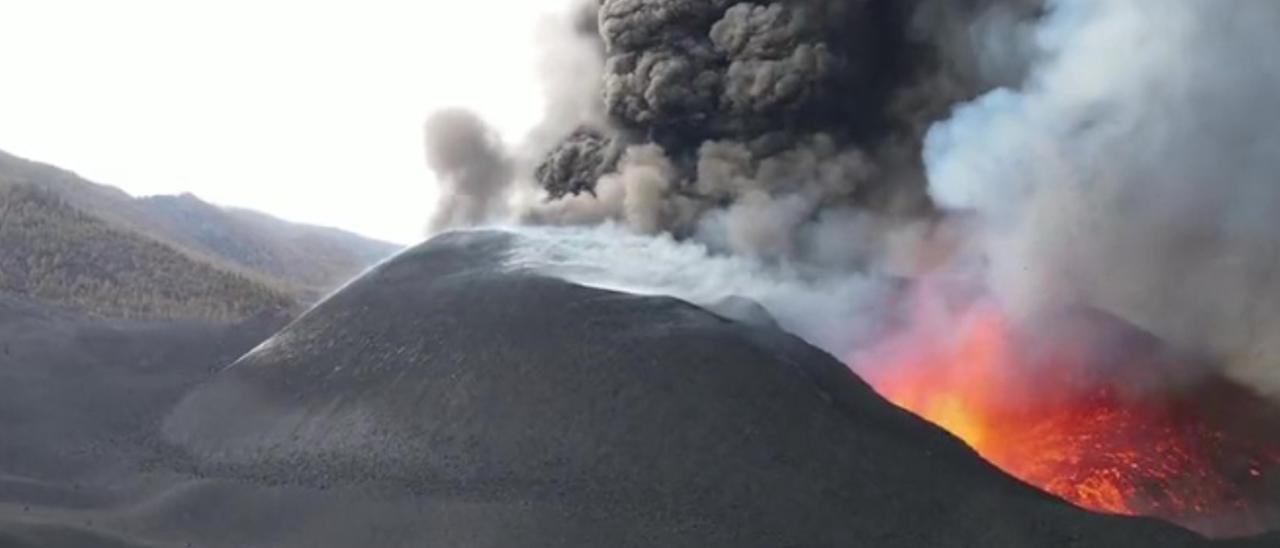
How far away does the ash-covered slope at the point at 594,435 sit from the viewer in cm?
2075

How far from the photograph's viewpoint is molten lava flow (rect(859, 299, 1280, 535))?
2562cm

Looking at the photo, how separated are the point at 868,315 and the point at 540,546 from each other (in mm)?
Result: 12291

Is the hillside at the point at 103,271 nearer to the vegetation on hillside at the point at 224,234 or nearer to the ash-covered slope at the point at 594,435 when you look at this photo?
the vegetation on hillside at the point at 224,234

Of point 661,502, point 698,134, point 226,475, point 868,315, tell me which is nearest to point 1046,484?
point 868,315

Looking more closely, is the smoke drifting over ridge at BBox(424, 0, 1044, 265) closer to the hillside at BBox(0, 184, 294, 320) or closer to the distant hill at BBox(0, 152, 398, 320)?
the hillside at BBox(0, 184, 294, 320)

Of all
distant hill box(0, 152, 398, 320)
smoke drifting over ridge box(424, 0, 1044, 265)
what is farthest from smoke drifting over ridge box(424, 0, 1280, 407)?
distant hill box(0, 152, 398, 320)

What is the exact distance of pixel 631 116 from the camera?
3562 cm

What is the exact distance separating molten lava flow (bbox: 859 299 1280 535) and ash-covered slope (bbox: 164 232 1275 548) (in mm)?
3638

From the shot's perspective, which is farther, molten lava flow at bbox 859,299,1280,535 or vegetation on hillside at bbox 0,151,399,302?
vegetation on hillside at bbox 0,151,399,302

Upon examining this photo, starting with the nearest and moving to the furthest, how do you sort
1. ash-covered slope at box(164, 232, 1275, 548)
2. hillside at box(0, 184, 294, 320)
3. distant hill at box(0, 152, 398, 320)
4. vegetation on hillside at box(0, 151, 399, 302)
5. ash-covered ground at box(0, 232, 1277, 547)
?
ash-covered slope at box(164, 232, 1275, 548)
ash-covered ground at box(0, 232, 1277, 547)
hillside at box(0, 184, 294, 320)
distant hill at box(0, 152, 398, 320)
vegetation on hillside at box(0, 151, 399, 302)

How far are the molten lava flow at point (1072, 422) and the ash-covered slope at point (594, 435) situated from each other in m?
3.64

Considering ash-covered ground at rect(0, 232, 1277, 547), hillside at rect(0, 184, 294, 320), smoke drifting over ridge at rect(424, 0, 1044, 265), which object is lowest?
ash-covered ground at rect(0, 232, 1277, 547)

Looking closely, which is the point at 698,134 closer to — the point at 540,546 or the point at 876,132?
the point at 876,132

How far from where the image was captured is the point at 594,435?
23625 mm
